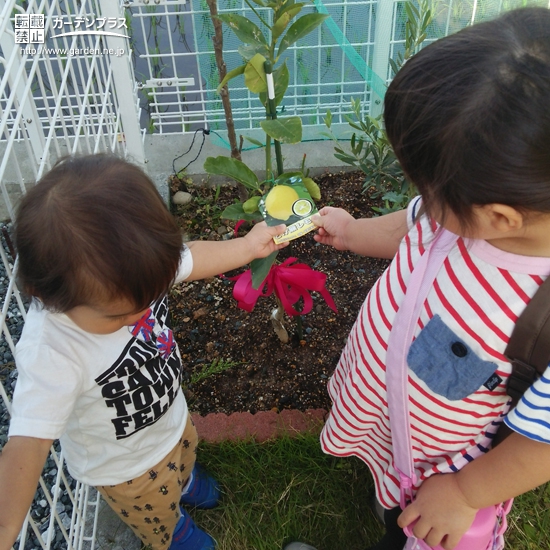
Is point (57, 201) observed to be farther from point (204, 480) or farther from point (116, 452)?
point (204, 480)

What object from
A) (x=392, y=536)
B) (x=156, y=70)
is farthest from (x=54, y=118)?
(x=156, y=70)

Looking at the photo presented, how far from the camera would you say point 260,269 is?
1.25 meters

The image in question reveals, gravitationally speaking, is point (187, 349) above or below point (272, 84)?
below

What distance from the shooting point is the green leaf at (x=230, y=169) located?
1291 millimetres

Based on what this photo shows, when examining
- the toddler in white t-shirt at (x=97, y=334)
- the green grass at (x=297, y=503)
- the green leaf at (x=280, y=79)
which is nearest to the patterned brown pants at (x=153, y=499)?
the toddler in white t-shirt at (x=97, y=334)

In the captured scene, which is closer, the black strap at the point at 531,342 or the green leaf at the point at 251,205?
the black strap at the point at 531,342

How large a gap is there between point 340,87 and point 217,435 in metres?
1.78

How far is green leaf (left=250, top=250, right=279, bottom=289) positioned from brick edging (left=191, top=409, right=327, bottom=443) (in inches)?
24.4

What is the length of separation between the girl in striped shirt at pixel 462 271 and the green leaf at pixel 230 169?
8.8 inches

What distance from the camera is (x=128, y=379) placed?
102 cm

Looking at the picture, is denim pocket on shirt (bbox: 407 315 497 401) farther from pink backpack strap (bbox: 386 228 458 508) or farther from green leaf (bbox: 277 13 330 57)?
green leaf (bbox: 277 13 330 57)

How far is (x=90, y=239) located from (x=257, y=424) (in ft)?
3.52

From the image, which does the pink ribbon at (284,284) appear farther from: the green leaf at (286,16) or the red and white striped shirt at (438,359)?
the green leaf at (286,16)

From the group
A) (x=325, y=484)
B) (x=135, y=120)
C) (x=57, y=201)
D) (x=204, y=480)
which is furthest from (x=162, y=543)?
(x=135, y=120)
